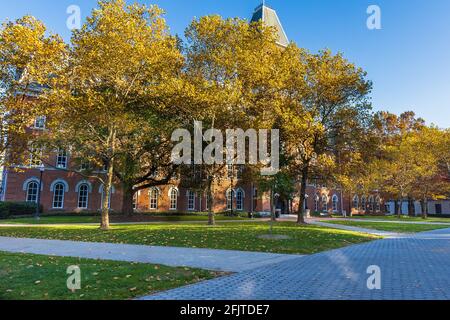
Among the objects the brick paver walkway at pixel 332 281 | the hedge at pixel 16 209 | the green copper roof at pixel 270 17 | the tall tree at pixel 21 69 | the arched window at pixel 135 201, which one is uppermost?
the green copper roof at pixel 270 17

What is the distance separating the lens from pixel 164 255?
1227 centimetres

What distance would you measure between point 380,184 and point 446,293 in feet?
146

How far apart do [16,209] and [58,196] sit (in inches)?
229

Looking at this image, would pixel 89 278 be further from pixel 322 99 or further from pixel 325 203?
pixel 325 203

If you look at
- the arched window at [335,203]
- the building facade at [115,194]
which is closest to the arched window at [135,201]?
the building facade at [115,194]

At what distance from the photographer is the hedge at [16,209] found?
105 feet

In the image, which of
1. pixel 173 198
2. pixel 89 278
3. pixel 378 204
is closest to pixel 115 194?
pixel 173 198

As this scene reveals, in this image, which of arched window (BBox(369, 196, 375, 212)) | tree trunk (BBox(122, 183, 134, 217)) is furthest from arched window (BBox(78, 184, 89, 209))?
arched window (BBox(369, 196, 375, 212))

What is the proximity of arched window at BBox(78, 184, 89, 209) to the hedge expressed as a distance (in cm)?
548

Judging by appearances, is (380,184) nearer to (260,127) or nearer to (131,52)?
(260,127)

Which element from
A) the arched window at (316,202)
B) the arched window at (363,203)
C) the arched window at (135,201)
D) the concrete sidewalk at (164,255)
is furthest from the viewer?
the arched window at (363,203)

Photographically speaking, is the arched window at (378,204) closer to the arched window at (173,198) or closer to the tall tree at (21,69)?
the arched window at (173,198)

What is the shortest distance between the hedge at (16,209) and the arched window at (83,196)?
5.48 meters
